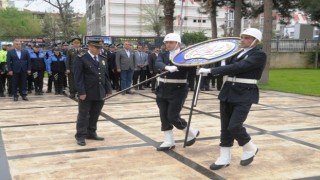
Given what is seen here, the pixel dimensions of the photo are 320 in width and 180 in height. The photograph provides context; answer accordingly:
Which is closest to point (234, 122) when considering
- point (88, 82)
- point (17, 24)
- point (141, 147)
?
point (141, 147)

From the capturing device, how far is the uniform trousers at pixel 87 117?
6746 millimetres

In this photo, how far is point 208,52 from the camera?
18.7ft

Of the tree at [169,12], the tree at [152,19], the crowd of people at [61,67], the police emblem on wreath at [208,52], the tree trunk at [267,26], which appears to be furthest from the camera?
the tree at [152,19]

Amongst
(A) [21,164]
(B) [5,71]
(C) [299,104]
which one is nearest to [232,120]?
(A) [21,164]

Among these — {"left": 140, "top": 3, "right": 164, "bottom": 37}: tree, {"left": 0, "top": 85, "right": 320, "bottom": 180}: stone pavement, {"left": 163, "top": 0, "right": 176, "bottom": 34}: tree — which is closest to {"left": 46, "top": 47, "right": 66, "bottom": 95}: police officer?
{"left": 0, "top": 85, "right": 320, "bottom": 180}: stone pavement

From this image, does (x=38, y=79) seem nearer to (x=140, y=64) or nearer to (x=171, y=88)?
(x=140, y=64)

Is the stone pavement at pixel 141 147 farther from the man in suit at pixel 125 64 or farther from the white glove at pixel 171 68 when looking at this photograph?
the man in suit at pixel 125 64

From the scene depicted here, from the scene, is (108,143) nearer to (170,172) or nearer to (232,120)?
(170,172)

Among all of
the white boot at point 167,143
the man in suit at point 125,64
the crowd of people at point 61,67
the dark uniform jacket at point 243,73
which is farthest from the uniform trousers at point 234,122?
the man in suit at point 125,64

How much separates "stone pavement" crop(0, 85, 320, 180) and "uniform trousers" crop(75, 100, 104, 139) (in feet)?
0.76

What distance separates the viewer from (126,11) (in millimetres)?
73312

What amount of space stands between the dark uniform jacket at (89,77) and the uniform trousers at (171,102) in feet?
3.81

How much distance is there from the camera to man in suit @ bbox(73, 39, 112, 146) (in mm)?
6625

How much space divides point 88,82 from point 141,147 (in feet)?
4.50
